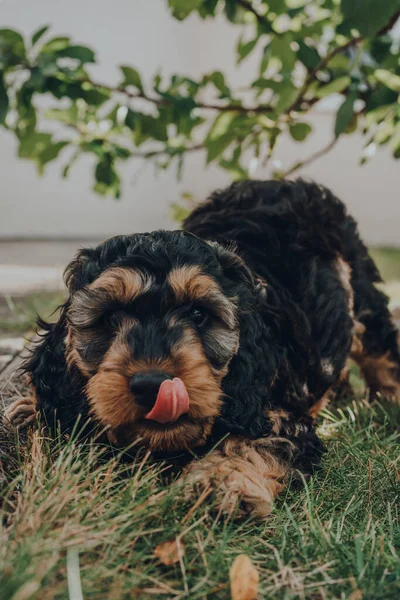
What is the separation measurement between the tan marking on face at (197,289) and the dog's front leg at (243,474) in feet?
1.41

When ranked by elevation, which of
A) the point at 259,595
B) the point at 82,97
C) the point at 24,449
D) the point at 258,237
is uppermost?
the point at 82,97

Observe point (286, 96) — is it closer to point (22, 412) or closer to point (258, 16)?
point (258, 16)

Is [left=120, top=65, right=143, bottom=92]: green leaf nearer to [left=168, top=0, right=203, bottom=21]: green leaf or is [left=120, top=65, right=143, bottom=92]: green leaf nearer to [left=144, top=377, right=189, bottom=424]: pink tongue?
[left=168, top=0, right=203, bottom=21]: green leaf

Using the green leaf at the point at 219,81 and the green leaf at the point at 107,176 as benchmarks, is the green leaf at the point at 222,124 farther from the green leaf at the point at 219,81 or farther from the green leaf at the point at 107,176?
the green leaf at the point at 107,176

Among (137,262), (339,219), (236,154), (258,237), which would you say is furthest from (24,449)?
(236,154)

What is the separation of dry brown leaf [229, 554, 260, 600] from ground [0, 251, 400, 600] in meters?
0.03

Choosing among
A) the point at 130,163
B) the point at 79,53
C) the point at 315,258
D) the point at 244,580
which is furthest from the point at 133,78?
the point at 130,163

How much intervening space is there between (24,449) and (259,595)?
3.09 feet

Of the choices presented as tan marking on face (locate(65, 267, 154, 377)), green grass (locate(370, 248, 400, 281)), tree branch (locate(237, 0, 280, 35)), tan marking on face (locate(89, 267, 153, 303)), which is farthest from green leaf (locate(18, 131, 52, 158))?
green grass (locate(370, 248, 400, 281))

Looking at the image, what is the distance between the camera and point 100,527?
1.62 m

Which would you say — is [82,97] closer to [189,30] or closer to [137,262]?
[137,262]

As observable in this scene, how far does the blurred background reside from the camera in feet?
39.0

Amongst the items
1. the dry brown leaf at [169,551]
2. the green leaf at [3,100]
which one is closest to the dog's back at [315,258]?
the green leaf at [3,100]

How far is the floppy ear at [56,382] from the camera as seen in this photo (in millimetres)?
2322
